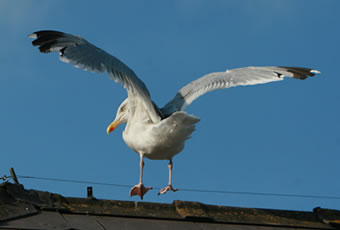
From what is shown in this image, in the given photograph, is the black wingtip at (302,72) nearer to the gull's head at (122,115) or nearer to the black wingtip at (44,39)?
the gull's head at (122,115)

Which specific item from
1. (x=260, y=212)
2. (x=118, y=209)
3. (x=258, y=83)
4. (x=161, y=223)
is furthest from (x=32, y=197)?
(x=258, y=83)

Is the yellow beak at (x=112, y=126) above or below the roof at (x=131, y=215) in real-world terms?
above

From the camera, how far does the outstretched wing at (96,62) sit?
8359mm

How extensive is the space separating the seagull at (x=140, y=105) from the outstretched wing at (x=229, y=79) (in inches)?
0.6

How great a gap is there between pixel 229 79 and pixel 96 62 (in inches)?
85.0

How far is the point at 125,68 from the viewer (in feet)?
27.8

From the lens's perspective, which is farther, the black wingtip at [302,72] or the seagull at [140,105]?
the black wingtip at [302,72]

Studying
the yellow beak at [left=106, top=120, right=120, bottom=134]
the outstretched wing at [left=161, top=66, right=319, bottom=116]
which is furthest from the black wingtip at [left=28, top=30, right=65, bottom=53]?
the outstretched wing at [left=161, top=66, right=319, bottom=116]

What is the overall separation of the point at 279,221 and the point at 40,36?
4035 mm

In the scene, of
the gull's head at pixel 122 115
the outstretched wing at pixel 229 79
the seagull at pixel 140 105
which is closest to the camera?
the seagull at pixel 140 105

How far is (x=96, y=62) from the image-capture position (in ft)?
27.8

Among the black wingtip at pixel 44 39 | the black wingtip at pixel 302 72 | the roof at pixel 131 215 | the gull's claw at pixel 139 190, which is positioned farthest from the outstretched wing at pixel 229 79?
the roof at pixel 131 215

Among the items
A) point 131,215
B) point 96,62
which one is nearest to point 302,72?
point 96,62

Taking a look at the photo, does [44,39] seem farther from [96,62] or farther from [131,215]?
[131,215]
